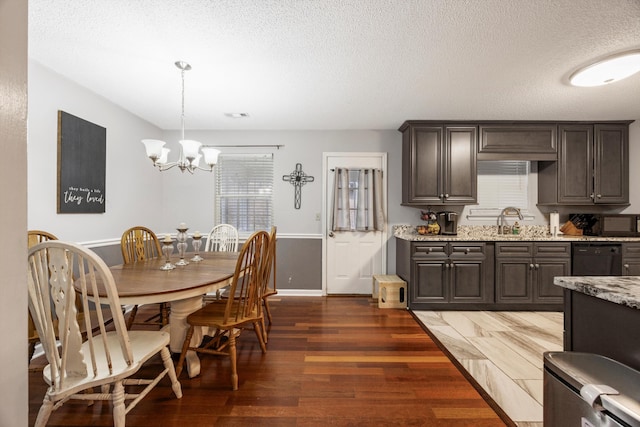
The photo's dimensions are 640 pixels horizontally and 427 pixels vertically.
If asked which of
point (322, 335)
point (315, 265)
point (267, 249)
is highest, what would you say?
point (267, 249)

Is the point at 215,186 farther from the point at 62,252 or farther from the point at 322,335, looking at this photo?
the point at 62,252

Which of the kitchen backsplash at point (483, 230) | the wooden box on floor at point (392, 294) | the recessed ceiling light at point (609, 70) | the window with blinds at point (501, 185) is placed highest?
the recessed ceiling light at point (609, 70)

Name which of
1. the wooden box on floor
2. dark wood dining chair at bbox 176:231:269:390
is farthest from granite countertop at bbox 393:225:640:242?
dark wood dining chair at bbox 176:231:269:390

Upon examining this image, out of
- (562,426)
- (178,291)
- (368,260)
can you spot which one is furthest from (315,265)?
(562,426)

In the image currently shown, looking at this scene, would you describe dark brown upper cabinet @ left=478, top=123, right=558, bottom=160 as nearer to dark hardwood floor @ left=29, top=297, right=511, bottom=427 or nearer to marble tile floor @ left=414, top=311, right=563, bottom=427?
marble tile floor @ left=414, top=311, right=563, bottom=427

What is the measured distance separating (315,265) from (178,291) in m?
2.63

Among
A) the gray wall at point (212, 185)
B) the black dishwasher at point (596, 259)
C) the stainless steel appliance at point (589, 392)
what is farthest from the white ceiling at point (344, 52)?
the stainless steel appliance at point (589, 392)

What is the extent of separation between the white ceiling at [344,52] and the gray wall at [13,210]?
50.0 inches

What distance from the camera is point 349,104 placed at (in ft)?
10.4

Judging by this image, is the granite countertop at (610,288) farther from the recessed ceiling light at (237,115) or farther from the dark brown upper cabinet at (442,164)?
the recessed ceiling light at (237,115)

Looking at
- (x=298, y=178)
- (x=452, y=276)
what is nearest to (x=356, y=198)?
(x=298, y=178)

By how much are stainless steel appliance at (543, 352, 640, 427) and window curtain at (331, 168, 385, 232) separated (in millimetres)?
3110

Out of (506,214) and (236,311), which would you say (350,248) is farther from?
(236,311)

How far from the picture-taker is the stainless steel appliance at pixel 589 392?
2.31 ft
